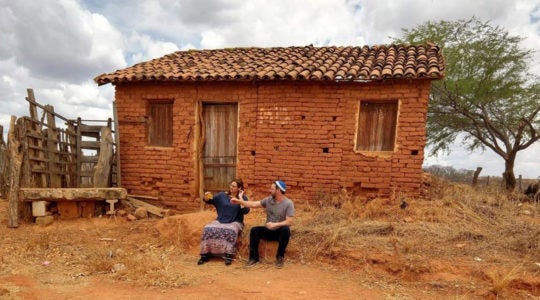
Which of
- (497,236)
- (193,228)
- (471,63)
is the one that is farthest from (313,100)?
(471,63)

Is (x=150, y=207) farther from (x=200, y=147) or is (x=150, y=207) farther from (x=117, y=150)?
(x=200, y=147)

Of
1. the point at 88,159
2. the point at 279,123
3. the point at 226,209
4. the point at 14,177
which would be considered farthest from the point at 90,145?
the point at 279,123

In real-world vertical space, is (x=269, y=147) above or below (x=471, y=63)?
below

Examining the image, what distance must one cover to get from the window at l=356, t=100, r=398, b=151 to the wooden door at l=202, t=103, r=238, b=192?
2.85m

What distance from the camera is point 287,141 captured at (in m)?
7.11

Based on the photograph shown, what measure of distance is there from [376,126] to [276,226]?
3568 millimetres

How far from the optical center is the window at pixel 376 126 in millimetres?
6945

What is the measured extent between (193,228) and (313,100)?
360 cm

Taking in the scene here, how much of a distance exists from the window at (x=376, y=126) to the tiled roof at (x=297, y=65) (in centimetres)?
76

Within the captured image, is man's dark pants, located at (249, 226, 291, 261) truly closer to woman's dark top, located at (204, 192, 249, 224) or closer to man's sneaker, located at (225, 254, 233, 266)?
man's sneaker, located at (225, 254, 233, 266)

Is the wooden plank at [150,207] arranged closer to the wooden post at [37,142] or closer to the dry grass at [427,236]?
the wooden post at [37,142]

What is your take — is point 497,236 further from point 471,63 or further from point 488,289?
point 471,63

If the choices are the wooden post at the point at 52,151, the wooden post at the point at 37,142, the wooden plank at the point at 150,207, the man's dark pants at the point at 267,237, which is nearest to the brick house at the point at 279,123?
the wooden plank at the point at 150,207

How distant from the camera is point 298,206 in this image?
698 centimetres
